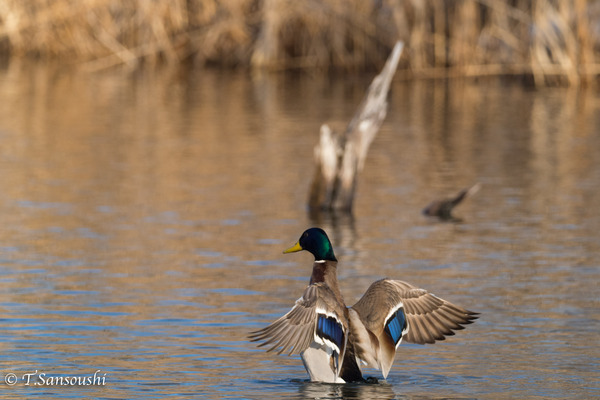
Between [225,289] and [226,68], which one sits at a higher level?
[226,68]

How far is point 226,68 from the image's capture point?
33.6m

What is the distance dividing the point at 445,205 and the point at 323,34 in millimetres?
16673

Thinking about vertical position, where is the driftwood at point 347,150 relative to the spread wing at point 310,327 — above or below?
above

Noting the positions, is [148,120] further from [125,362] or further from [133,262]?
[125,362]

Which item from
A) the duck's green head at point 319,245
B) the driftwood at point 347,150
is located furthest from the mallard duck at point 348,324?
the driftwood at point 347,150

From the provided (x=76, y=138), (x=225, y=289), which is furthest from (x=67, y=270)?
(x=76, y=138)

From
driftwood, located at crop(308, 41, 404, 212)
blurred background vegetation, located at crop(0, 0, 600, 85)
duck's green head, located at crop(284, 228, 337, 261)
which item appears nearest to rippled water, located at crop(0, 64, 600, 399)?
driftwood, located at crop(308, 41, 404, 212)

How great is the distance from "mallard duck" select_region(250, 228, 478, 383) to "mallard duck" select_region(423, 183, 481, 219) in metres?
6.52

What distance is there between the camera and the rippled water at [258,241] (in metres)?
8.27

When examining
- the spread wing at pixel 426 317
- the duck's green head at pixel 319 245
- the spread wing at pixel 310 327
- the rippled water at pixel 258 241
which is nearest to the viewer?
the spread wing at pixel 310 327

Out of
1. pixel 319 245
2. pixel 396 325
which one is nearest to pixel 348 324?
pixel 396 325

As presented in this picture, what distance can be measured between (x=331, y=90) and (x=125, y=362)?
20.9 metres

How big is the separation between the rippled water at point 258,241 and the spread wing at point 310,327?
48cm

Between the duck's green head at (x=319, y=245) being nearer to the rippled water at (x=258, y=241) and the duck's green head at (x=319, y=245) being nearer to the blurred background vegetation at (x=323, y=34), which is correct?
the rippled water at (x=258, y=241)
